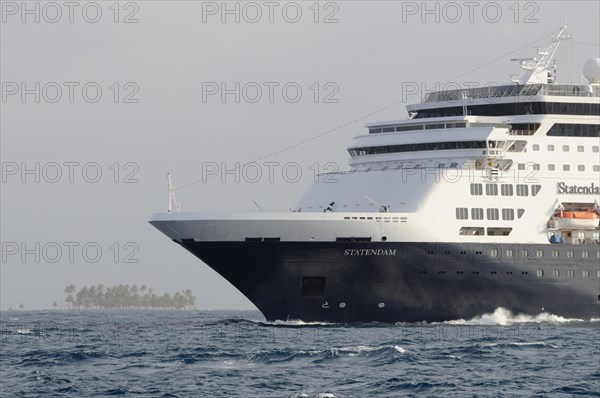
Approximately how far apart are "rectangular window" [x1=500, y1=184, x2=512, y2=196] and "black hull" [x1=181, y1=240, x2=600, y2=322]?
2437mm

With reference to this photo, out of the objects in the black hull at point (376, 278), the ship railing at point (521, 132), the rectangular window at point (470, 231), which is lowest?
the black hull at point (376, 278)

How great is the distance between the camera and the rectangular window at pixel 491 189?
60344 millimetres

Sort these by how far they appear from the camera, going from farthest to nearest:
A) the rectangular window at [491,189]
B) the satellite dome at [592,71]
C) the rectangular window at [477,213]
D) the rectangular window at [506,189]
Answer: the satellite dome at [592,71] < the rectangular window at [506,189] < the rectangular window at [491,189] < the rectangular window at [477,213]

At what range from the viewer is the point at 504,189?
6084 centimetres

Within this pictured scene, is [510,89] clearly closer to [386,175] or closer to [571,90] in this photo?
[571,90]

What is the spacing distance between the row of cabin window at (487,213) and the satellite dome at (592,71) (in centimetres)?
1069

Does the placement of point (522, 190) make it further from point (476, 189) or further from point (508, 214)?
point (476, 189)

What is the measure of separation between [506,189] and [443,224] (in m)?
3.98

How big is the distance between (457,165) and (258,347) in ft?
56.2

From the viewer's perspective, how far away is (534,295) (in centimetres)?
6047

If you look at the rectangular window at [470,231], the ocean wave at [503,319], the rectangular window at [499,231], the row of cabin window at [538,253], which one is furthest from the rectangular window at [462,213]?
the ocean wave at [503,319]

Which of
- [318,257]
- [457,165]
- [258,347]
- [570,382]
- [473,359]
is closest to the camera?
[570,382]

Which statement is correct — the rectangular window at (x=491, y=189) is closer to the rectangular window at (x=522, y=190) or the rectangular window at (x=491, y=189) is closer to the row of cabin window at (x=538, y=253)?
the rectangular window at (x=522, y=190)

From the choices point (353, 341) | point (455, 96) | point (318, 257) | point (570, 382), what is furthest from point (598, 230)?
point (570, 382)
